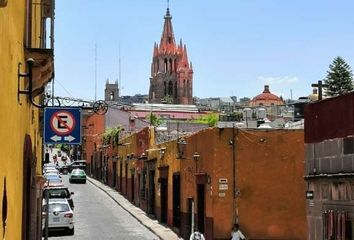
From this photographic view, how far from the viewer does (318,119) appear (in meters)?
15.4

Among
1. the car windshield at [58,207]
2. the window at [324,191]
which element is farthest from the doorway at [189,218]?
the window at [324,191]

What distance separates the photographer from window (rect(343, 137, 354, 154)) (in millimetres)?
13633

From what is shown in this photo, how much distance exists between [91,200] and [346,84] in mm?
39817

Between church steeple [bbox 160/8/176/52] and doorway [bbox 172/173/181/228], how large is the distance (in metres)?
143

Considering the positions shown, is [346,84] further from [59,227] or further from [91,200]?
[59,227]

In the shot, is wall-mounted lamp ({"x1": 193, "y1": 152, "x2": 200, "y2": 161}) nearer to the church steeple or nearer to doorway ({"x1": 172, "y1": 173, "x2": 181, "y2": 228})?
doorway ({"x1": 172, "y1": 173, "x2": 181, "y2": 228})

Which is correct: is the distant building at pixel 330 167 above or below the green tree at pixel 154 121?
below

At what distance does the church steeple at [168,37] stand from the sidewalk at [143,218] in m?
121

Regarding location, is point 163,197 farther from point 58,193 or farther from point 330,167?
point 330,167

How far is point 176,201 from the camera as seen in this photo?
2902 cm

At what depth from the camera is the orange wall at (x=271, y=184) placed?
22.3m

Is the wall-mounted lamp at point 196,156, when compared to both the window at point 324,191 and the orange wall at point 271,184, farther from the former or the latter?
the window at point 324,191

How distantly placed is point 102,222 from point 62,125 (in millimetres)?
19300

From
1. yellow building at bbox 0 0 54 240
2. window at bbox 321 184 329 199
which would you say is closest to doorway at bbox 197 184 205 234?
window at bbox 321 184 329 199
